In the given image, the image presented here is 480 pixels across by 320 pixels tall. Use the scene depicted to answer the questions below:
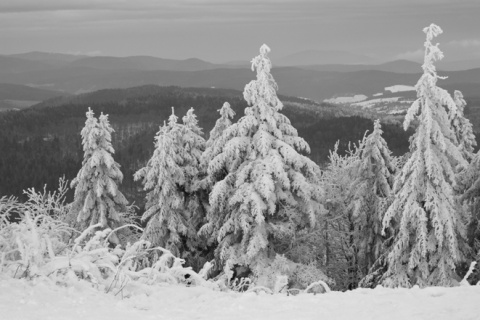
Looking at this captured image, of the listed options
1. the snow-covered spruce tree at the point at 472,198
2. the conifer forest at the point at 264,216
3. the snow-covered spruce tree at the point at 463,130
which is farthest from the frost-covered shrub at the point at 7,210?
the snow-covered spruce tree at the point at 463,130

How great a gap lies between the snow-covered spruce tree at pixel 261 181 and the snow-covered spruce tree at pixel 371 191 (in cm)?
492

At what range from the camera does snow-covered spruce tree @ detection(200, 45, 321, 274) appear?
16.3 meters

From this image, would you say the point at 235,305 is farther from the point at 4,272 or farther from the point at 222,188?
the point at 222,188

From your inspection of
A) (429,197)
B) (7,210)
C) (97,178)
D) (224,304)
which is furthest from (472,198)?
(7,210)

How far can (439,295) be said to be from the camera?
5.52 metres

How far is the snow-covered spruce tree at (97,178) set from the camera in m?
24.5

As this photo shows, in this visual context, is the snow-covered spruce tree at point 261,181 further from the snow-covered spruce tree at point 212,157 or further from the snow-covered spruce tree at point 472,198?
the snow-covered spruce tree at point 472,198

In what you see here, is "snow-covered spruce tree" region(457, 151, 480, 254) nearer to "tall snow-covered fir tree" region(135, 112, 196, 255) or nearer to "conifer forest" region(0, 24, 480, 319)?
"conifer forest" region(0, 24, 480, 319)

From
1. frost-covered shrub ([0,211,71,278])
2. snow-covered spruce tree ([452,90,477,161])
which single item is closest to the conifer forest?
frost-covered shrub ([0,211,71,278])

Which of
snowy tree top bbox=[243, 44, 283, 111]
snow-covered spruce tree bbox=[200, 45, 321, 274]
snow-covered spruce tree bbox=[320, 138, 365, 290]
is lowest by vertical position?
snow-covered spruce tree bbox=[320, 138, 365, 290]

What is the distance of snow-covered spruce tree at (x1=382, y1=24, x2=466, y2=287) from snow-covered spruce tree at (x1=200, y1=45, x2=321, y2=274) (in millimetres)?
3325

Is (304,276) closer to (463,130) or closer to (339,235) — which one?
(339,235)

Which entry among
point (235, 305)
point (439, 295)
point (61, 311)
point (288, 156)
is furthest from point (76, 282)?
point (288, 156)

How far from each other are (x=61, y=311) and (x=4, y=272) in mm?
1248
